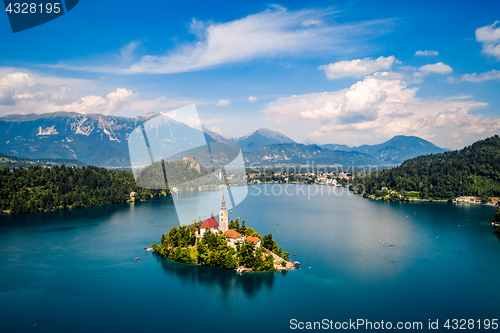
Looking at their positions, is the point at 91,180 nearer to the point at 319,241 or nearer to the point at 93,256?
the point at 93,256

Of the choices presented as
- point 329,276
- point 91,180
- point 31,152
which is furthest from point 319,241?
point 31,152

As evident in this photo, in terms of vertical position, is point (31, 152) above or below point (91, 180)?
above

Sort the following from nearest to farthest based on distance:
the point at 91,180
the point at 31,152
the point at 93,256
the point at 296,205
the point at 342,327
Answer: the point at 342,327 → the point at 93,256 → the point at 296,205 → the point at 91,180 → the point at 31,152

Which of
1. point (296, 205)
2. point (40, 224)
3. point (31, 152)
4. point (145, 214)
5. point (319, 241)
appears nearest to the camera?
point (319, 241)

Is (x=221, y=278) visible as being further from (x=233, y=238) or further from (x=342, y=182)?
(x=342, y=182)

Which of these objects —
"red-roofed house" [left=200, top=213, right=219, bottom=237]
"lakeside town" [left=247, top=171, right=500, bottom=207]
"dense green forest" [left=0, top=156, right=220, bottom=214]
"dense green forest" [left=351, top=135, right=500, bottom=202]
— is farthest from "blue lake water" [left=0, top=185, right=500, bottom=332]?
A: "dense green forest" [left=351, top=135, right=500, bottom=202]

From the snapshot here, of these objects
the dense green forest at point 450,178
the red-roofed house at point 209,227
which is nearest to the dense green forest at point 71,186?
the red-roofed house at point 209,227

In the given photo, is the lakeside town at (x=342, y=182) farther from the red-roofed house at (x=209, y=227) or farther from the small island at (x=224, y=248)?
the red-roofed house at (x=209, y=227)
